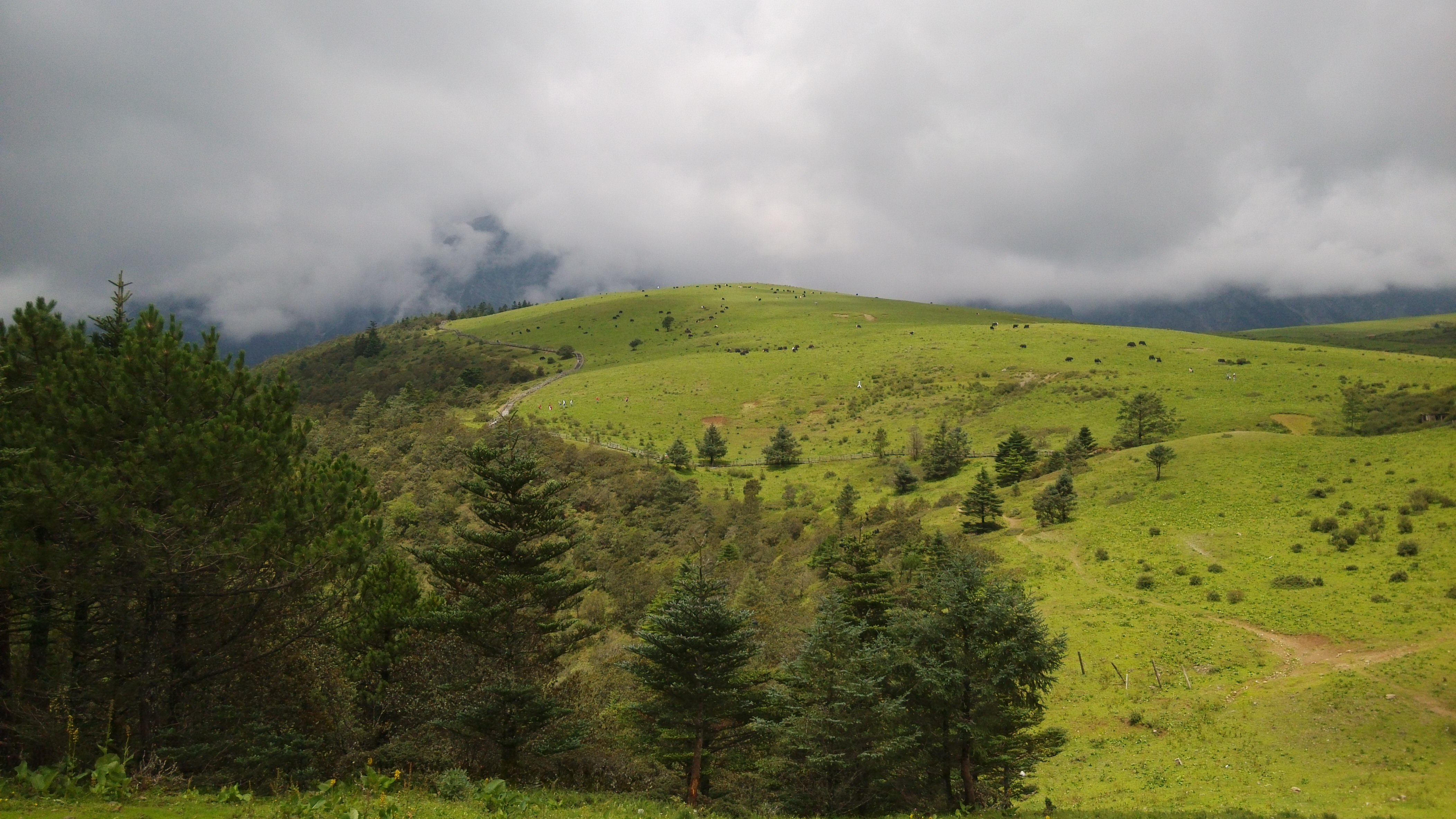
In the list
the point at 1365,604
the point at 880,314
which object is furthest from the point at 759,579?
the point at 880,314

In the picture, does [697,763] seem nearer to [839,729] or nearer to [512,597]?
[839,729]

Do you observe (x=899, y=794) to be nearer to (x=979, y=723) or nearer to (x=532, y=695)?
(x=979, y=723)

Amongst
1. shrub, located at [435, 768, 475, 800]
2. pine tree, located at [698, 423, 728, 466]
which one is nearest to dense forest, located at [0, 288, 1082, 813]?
shrub, located at [435, 768, 475, 800]

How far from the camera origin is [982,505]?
4706 centimetres

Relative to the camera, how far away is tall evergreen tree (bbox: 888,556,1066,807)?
1873 centimetres

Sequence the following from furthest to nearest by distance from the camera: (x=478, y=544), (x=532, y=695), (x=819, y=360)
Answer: (x=819, y=360) < (x=478, y=544) < (x=532, y=695)

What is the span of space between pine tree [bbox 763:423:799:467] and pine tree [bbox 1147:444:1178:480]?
3450 cm

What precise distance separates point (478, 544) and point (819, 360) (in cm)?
9567

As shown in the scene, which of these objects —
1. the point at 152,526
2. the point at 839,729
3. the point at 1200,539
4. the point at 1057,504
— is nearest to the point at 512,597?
the point at 152,526

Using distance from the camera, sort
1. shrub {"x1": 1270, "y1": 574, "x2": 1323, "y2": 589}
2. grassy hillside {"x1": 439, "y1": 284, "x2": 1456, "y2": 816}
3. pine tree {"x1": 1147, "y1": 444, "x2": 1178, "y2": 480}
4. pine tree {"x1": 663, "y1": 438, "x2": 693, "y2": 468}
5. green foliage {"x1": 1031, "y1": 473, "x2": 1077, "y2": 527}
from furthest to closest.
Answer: pine tree {"x1": 663, "y1": 438, "x2": 693, "y2": 468} → pine tree {"x1": 1147, "y1": 444, "x2": 1178, "y2": 480} → green foliage {"x1": 1031, "y1": 473, "x2": 1077, "y2": 527} → shrub {"x1": 1270, "y1": 574, "x2": 1323, "y2": 589} → grassy hillside {"x1": 439, "y1": 284, "x2": 1456, "y2": 816}

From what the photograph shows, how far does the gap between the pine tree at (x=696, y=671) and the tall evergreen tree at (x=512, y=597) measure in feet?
9.76

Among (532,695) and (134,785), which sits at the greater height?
(134,785)

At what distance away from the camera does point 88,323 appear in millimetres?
18203

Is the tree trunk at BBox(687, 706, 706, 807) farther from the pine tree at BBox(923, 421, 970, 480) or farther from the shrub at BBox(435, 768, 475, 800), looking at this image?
the pine tree at BBox(923, 421, 970, 480)
